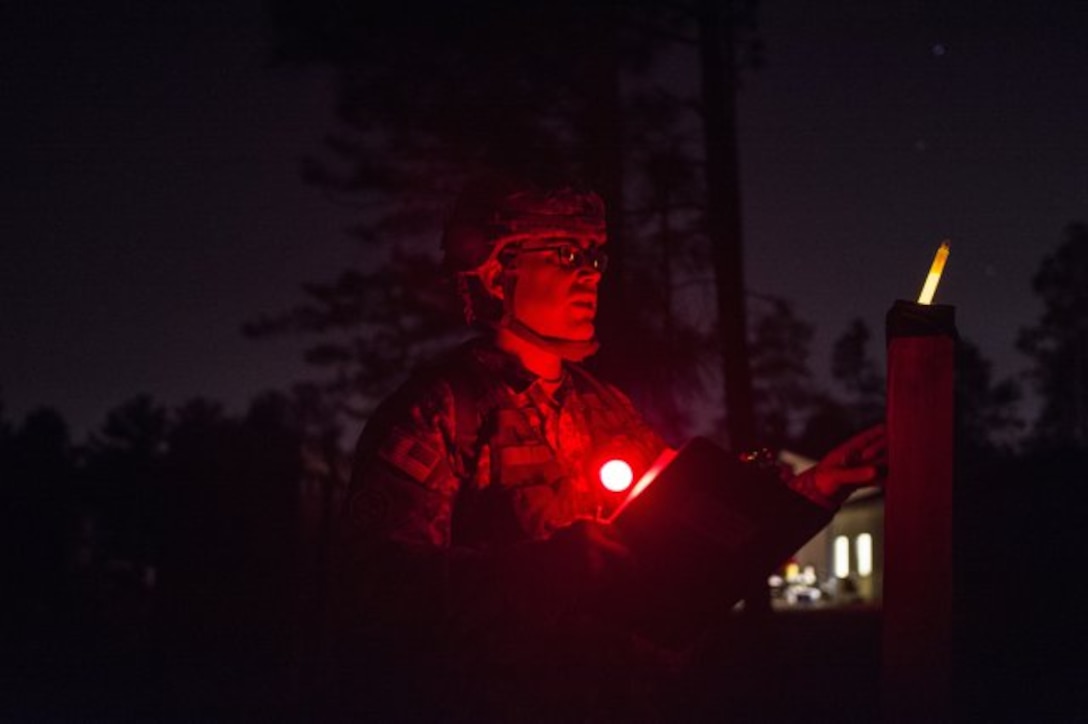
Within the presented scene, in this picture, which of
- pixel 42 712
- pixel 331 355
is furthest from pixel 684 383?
pixel 42 712

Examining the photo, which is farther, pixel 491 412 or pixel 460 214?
pixel 460 214

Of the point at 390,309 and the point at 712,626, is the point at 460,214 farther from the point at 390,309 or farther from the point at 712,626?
the point at 390,309

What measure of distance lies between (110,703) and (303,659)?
2.03 m

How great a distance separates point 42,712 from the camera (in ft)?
41.4

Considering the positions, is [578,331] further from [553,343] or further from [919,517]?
[919,517]

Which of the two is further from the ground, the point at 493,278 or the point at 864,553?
the point at 864,553

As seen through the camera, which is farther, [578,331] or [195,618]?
[195,618]

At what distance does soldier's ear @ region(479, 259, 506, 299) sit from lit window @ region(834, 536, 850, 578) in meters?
30.1

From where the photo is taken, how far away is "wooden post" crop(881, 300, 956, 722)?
105 inches

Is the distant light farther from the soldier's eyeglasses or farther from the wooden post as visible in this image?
the wooden post

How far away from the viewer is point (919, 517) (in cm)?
271

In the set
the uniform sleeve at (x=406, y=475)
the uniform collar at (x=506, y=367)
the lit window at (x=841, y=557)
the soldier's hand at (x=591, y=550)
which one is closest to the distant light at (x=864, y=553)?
the lit window at (x=841, y=557)

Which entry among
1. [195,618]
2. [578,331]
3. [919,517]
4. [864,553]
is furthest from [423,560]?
[864,553]

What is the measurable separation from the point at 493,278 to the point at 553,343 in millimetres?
261
